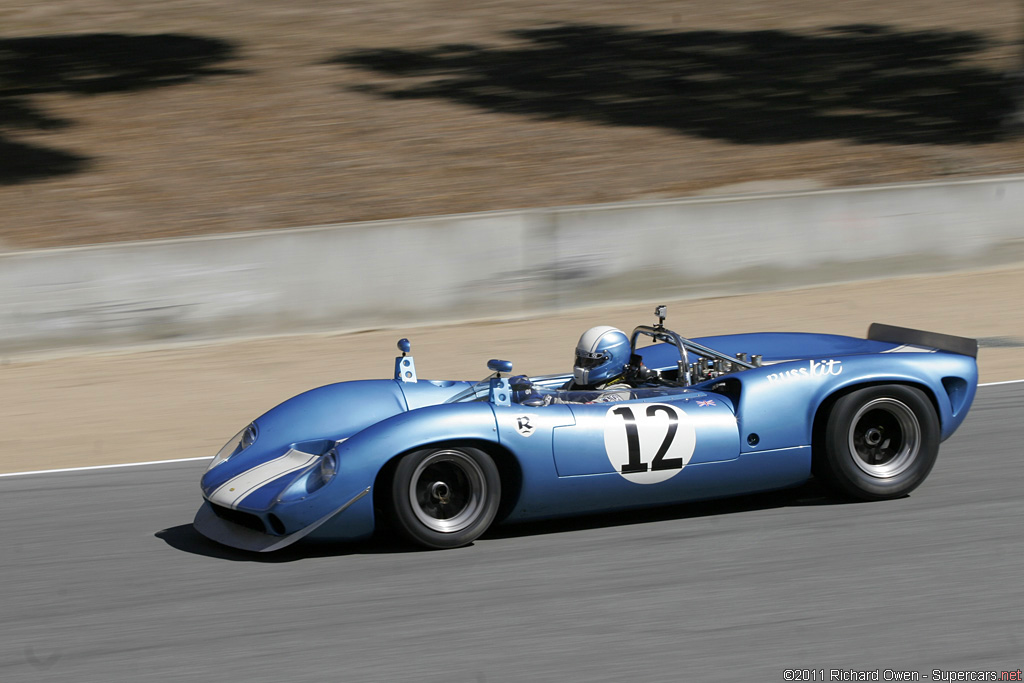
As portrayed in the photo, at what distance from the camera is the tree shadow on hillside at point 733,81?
16734mm

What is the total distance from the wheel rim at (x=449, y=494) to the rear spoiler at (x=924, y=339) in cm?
278

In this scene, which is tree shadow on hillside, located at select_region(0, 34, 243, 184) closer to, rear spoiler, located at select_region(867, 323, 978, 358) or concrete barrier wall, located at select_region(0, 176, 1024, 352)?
concrete barrier wall, located at select_region(0, 176, 1024, 352)

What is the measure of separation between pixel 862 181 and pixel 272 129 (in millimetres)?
8028

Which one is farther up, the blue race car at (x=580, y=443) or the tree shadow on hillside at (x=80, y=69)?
the tree shadow on hillside at (x=80, y=69)

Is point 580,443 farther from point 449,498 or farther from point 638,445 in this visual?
point 449,498

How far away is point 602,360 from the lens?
597cm

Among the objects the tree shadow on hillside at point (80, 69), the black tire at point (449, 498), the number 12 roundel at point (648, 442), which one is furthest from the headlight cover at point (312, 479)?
the tree shadow on hillside at point (80, 69)

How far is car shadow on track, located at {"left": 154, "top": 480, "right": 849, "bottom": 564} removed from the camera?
5.37 meters

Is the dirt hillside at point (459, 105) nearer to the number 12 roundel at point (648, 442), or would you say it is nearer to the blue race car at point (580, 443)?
the blue race car at point (580, 443)

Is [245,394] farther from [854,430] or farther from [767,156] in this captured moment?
[767,156]

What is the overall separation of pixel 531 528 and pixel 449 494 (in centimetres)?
58

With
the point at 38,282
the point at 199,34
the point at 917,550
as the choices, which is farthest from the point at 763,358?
the point at 199,34

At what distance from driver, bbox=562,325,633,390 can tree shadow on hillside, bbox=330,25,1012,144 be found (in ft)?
35.6

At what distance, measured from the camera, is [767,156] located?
610 inches
